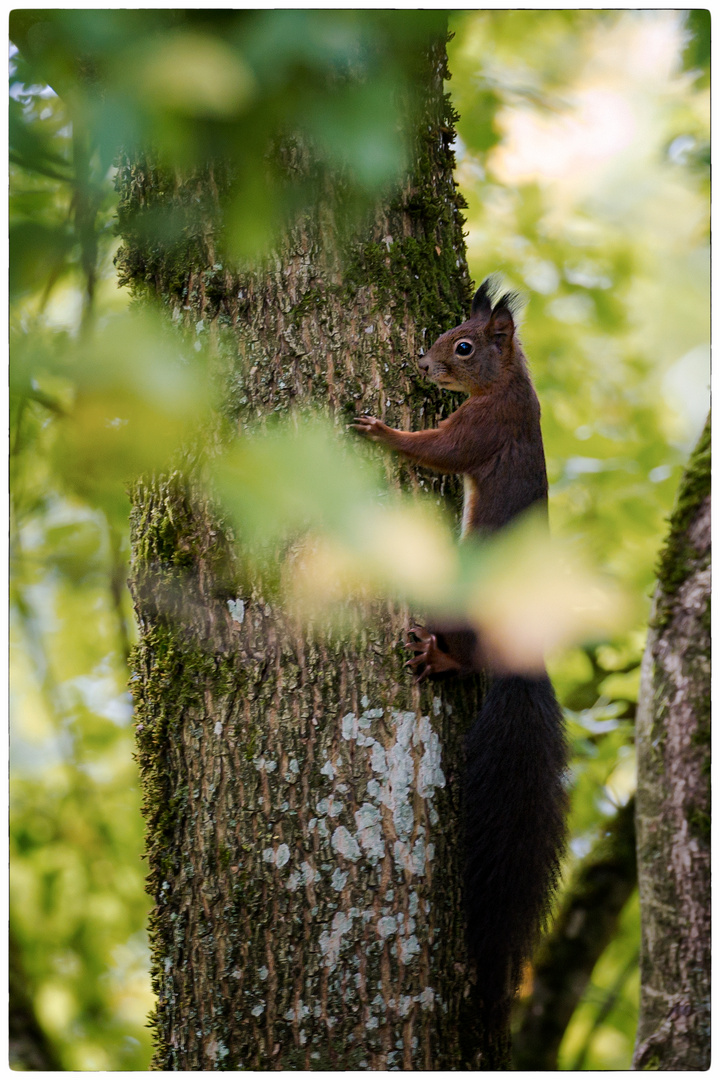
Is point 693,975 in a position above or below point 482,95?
below

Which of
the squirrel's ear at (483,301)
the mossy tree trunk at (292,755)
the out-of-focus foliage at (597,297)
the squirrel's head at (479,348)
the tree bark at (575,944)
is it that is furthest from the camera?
the tree bark at (575,944)

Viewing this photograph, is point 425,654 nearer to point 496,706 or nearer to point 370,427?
point 496,706

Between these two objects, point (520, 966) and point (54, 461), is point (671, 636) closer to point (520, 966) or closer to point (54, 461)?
point (520, 966)

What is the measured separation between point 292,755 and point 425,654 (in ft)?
0.96

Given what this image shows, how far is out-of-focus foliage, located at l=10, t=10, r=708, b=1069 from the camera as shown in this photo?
737 mm

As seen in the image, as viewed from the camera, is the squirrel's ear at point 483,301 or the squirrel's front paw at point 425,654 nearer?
the squirrel's front paw at point 425,654

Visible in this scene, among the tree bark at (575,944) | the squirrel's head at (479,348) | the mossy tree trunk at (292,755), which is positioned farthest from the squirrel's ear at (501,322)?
the tree bark at (575,944)

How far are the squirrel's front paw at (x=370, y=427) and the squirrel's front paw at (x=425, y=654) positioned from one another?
1.17 ft

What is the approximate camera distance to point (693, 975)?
1.97 m

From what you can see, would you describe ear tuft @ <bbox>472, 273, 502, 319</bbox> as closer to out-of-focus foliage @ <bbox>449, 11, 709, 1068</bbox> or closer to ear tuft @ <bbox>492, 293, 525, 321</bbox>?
ear tuft @ <bbox>492, 293, 525, 321</bbox>

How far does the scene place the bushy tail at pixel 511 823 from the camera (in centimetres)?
148

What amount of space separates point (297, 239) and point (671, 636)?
1.35m

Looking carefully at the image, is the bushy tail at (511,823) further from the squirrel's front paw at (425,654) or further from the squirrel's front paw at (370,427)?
the squirrel's front paw at (370,427)

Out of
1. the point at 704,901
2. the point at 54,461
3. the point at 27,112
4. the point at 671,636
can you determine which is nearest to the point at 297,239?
the point at 27,112
